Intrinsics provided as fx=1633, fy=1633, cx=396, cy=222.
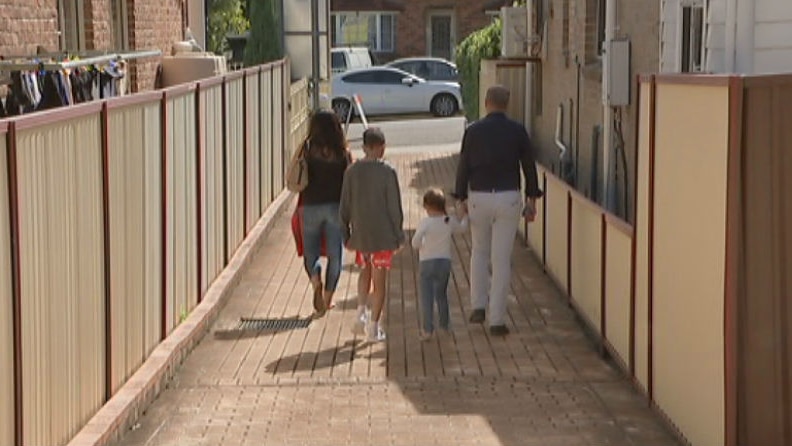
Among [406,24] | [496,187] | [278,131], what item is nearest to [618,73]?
[496,187]

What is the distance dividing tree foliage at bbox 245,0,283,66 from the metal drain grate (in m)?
19.6

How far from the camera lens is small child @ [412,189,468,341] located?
37.7 ft

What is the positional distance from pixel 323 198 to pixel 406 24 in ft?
136

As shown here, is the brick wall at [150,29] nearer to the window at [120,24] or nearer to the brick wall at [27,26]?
the window at [120,24]

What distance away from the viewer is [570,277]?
42.6 ft

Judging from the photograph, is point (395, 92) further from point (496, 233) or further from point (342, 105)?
point (496, 233)

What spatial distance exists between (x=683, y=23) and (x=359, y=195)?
2.57 m

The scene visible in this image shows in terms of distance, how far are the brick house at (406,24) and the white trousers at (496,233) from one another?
40690 millimetres

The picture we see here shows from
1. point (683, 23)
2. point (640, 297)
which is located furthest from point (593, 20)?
point (640, 297)

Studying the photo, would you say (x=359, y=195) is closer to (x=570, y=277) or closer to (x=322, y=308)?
(x=322, y=308)

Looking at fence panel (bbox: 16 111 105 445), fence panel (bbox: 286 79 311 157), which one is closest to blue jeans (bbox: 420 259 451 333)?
fence panel (bbox: 16 111 105 445)

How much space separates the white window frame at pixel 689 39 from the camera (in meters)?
10.3

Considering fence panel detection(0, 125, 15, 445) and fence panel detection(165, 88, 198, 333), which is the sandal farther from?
fence panel detection(0, 125, 15, 445)

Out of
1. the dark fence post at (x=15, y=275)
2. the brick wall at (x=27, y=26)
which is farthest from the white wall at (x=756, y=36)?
the brick wall at (x=27, y=26)
